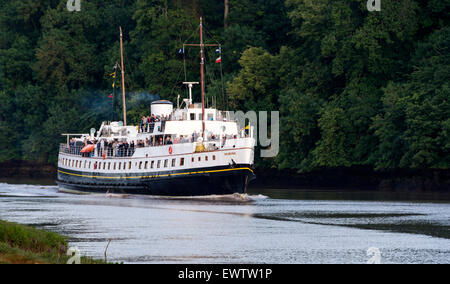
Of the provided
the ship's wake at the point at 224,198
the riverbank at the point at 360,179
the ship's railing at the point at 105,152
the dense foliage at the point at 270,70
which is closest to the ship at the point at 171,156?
the ship's railing at the point at 105,152

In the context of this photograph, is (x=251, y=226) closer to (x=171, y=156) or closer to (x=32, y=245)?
(x=32, y=245)

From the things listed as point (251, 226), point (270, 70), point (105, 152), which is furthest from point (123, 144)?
point (251, 226)

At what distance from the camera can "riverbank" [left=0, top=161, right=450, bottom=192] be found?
87.5 meters

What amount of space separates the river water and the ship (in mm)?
2305

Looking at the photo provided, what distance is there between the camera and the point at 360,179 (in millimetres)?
98750

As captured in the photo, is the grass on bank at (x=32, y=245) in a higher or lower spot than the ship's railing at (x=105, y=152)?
higher

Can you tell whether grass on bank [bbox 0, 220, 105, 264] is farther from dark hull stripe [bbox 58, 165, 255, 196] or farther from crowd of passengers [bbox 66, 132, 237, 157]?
crowd of passengers [bbox 66, 132, 237, 157]

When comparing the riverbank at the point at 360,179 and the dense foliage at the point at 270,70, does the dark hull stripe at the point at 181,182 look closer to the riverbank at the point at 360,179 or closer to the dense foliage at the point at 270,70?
the dense foliage at the point at 270,70

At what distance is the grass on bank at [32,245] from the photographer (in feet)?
98.4

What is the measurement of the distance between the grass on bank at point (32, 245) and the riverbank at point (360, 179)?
188ft

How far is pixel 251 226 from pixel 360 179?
4822cm

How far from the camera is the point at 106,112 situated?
145m

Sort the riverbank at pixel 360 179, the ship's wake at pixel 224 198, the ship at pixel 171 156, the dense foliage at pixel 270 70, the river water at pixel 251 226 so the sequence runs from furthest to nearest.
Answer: the dense foliage at pixel 270 70 < the riverbank at pixel 360 179 < the ship at pixel 171 156 < the ship's wake at pixel 224 198 < the river water at pixel 251 226
